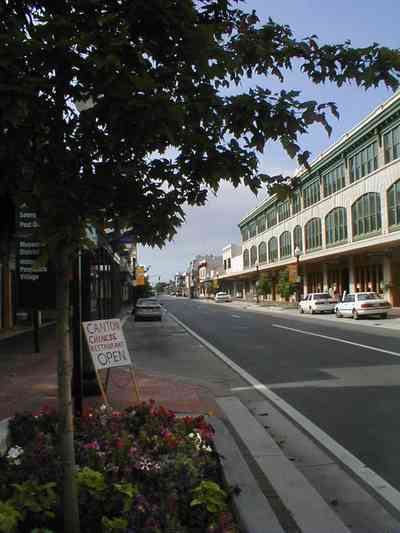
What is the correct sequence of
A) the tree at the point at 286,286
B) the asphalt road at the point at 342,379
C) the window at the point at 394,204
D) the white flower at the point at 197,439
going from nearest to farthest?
the white flower at the point at 197,439, the asphalt road at the point at 342,379, the window at the point at 394,204, the tree at the point at 286,286

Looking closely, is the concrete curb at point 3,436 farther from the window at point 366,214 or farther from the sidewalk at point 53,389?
the window at point 366,214

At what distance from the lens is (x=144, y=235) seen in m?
3.69

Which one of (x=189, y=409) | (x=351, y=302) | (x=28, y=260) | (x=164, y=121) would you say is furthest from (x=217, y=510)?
(x=351, y=302)

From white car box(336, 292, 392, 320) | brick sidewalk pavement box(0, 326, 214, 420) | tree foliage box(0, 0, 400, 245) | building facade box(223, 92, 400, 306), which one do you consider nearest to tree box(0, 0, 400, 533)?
tree foliage box(0, 0, 400, 245)

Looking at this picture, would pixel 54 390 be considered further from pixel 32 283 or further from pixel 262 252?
pixel 262 252

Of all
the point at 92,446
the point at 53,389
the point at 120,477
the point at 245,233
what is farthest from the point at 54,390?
the point at 245,233

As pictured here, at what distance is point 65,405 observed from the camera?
3229mm

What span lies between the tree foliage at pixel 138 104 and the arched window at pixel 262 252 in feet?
232

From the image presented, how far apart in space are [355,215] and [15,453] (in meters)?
39.3

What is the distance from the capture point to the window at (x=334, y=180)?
144 feet

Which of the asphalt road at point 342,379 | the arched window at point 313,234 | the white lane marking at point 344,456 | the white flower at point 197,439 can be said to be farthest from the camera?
the arched window at point 313,234

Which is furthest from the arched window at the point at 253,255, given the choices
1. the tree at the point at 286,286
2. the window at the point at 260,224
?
the tree at the point at 286,286

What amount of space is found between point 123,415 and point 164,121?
3.95 m

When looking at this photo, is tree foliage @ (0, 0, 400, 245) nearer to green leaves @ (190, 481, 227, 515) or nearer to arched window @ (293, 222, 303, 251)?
green leaves @ (190, 481, 227, 515)
